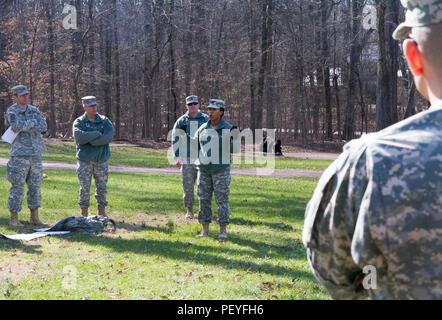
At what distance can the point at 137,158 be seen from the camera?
1037 inches

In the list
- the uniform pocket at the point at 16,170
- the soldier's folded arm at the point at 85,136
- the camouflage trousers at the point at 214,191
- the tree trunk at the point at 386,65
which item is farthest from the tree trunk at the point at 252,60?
the camouflage trousers at the point at 214,191

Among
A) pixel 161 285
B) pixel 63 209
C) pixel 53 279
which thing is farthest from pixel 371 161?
pixel 63 209

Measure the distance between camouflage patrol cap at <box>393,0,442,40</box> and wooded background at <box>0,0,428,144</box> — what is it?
3366cm

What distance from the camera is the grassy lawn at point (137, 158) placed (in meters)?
23.6

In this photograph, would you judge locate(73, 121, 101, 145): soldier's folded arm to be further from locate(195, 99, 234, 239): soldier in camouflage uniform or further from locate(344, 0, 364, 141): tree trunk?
locate(344, 0, 364, 141): tree trunk

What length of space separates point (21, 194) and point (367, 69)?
42668mm

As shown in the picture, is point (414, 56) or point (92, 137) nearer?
point (414, 56)

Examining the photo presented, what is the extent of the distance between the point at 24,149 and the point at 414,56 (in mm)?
8405

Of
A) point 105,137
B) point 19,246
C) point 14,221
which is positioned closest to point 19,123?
point 105,137

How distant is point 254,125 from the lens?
128 ft

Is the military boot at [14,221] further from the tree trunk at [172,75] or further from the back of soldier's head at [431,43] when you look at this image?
the tree trunk at [172,75]

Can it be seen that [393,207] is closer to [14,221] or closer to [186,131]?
[186,131]

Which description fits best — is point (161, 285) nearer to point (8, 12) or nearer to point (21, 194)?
point (21, 194)

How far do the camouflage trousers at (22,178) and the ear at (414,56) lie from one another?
842cm
